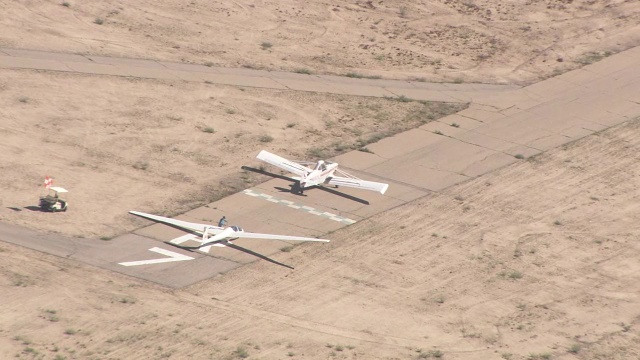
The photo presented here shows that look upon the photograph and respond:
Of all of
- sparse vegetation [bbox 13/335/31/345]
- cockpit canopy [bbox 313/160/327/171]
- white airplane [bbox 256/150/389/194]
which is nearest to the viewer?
sparse vegetation [bbox 13/335/31/345]

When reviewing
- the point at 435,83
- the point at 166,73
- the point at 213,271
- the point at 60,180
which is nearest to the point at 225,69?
the point at 166,73

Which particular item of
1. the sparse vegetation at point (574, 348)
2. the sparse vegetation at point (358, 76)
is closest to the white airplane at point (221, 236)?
the sparse vegetation at point (574, 348)

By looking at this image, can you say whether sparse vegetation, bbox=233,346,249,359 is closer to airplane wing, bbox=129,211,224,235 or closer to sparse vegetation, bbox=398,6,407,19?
airplane wing, bbox=129,211,224,235

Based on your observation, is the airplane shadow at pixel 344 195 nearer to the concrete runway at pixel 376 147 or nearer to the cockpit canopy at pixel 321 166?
the concrete runway at pixel 376 147

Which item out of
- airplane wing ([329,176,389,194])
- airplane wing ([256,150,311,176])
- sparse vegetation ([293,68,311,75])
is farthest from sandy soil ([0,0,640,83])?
airplane wing ([329,176,389,194])

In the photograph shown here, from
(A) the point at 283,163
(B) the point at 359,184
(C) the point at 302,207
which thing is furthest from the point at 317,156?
(C) the point at 302,207

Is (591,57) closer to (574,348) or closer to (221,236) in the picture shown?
(574,348)

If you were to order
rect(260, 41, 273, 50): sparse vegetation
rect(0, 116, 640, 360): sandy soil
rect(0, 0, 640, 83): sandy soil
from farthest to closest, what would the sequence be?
rect(260, 41, 273, 50): sparse vegetation → rect(0, 0, 640, 83): sandy soil → rect(0, 116, 640, 360): sandy soil

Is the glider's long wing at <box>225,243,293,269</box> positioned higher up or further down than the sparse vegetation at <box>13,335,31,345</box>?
higher up
